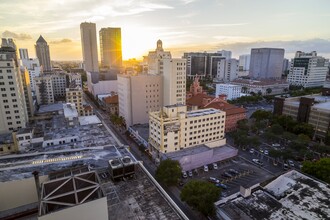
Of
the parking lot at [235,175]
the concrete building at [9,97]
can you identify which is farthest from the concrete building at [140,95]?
the parking lot at [235,175]

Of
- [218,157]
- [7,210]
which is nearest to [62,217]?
[7,210]

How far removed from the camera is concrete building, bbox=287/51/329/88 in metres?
156

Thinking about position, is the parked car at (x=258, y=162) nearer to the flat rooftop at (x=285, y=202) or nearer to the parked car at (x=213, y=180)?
the parked car at (x=213, y=180)

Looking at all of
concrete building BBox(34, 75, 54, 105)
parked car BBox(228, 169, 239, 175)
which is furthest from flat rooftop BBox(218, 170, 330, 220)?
concrete building BBox(34, 75, 54, 105)

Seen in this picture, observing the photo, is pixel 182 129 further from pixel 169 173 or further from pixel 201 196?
pixel 201 196

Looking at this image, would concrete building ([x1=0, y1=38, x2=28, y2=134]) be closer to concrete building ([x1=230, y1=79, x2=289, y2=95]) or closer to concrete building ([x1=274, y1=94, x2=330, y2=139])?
concrete building ([x1=274, y1=94, x2=330, y2=139])

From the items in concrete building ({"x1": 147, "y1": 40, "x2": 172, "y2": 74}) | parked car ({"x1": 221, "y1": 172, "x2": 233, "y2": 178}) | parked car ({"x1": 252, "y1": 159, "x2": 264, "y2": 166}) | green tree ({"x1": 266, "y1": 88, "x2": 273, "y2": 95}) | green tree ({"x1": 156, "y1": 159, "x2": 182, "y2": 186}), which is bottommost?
parked car ({"x1": 221, "y1": 172, "x2": 233, "y2": 178})

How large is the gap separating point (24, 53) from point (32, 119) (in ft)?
482

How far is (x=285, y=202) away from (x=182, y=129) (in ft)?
90.7

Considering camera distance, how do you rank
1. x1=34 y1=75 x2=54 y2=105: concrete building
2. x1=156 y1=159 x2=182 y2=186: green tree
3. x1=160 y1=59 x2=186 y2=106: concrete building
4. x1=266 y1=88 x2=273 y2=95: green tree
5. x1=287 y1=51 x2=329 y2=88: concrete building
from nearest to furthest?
x1=156 y1=159 x2=182 y2=186: green tree, x1=160 y1=59 x2=186 y2=106: concrete building, x1=34 y1=75 x2=54 y2=105: concrete building, x1=266 y1=88 x2=273 y2=95: green tree, x1=287 y1=51 x2=329 y2=88: concrete building

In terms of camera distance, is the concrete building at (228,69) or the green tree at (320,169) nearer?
the green tree at (320,169)

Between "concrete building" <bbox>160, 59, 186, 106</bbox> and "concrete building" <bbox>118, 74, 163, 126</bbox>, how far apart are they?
3.07 meters

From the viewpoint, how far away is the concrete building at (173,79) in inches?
2857

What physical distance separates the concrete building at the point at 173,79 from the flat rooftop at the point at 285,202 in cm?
4522
